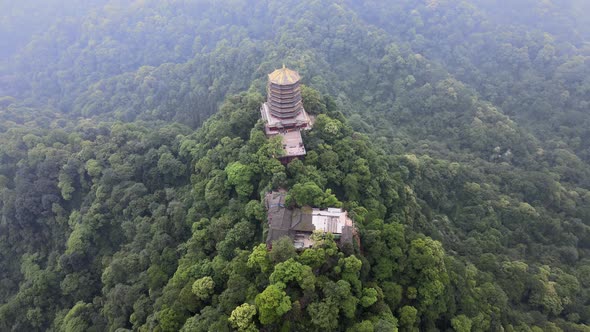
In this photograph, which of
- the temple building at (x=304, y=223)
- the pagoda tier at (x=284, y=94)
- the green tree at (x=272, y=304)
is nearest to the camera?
the green tree at (x=272, y=304)

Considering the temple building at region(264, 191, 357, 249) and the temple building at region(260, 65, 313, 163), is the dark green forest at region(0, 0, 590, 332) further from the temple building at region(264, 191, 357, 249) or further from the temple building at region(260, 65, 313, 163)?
the temple building at region(260, 65, 313, 163)

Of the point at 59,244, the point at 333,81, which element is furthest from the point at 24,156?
the point at 333,81

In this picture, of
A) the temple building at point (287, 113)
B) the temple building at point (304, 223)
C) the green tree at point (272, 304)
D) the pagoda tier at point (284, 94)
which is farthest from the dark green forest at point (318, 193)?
the pagoda tier at point (284, 94)

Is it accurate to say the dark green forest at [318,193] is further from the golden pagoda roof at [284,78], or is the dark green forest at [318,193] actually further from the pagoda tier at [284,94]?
the golden pagoda roof at [284,78]

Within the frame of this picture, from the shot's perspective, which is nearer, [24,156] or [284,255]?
[284,255]

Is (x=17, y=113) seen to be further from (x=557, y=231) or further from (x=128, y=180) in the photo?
(x=557, y=231)

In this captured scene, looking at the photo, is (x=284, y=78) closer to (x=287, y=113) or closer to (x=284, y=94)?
(x=284, y=94)
